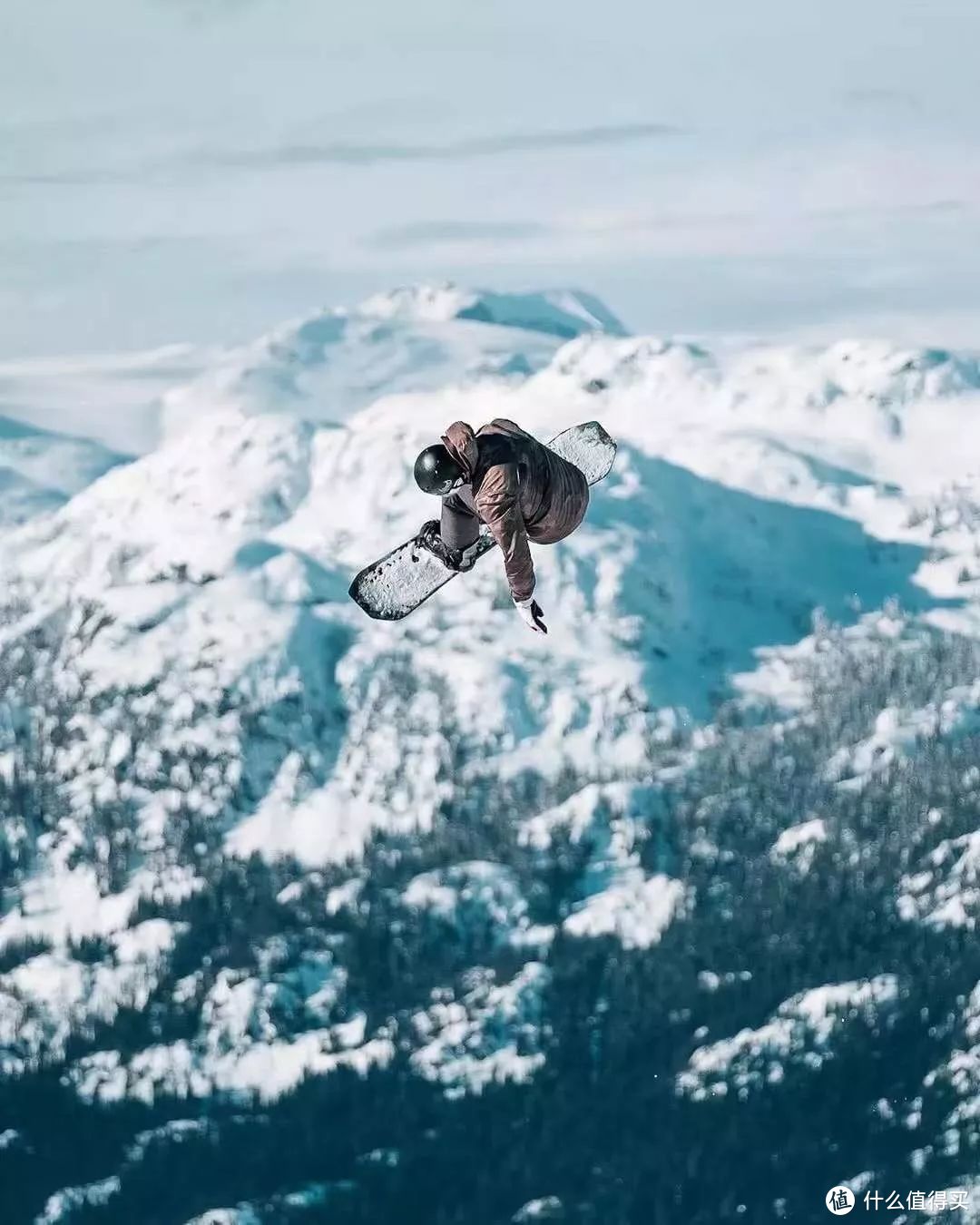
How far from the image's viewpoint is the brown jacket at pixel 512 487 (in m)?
36.0

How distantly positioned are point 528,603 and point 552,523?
234 cm

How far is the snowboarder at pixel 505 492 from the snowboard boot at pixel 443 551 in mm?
225

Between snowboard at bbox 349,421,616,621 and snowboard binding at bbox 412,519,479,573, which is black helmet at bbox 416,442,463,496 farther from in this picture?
snowboard at bbox 349,421,616,621

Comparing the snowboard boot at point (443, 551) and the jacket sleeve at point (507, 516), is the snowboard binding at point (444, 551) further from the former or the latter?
the jacket sleeve at point (507, 516)

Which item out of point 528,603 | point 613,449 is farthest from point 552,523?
point 613,449

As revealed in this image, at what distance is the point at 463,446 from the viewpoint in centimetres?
3547

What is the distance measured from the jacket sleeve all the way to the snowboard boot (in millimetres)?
3036

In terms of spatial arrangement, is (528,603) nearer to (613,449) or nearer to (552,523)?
(552,523)

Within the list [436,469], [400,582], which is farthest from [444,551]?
[436,469]

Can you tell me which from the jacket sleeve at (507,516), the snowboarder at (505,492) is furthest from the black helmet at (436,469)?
the jacket sleeve at (507,516)

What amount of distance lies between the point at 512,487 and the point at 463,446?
137 centimetres

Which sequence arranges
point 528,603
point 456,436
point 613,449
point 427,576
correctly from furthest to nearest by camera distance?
1. point 613,449
2. point 427,576
3. point 528,603
4. point 456,436

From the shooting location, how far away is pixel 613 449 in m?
46.7

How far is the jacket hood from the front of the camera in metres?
35.3
